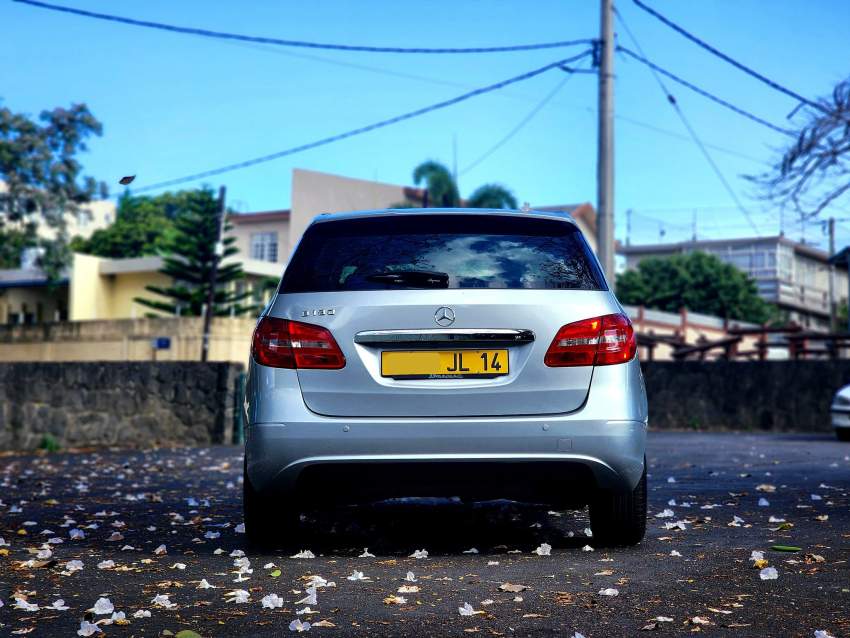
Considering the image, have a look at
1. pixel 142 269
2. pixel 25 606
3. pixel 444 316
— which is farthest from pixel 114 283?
pixel 25 606

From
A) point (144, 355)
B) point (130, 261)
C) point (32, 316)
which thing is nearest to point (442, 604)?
point (144, 355)

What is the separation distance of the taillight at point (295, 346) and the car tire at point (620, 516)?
142 centimetres

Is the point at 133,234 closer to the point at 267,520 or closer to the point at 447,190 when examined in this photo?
the point at 447,190

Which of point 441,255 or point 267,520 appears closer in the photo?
point 441,255

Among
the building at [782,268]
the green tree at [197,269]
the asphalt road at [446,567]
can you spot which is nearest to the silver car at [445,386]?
the asphalt road at [446,567]

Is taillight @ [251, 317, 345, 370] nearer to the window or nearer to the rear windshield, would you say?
the rear windshield

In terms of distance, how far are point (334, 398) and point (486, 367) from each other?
0.69 metres

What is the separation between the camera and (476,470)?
5152 millimetres

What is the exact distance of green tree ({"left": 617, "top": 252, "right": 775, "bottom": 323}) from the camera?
63.5 m

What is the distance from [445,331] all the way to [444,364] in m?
0.15

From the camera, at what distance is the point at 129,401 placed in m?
16.2

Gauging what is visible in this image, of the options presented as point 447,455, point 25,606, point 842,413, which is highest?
point 842,413

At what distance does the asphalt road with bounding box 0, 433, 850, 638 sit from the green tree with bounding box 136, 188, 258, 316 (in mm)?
30705

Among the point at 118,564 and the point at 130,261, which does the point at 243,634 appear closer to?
the point at 118,564
